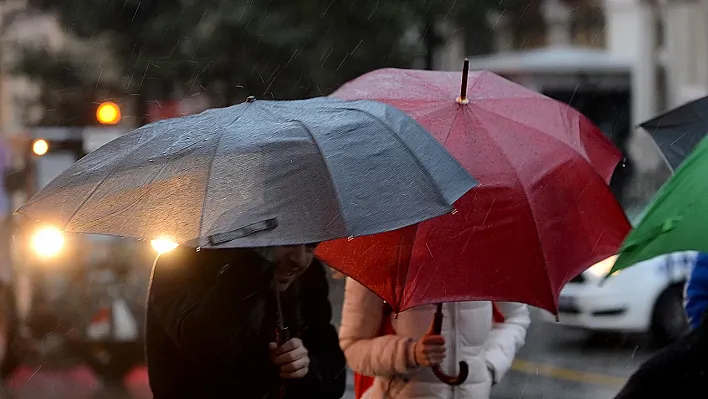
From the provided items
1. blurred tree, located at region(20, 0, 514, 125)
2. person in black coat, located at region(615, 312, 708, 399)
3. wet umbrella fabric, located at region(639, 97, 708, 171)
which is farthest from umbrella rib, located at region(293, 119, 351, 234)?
blurred tree, located at region(20, 0, 514, 125)

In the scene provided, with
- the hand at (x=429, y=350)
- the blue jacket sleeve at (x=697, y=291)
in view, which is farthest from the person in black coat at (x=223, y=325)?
the blue jacket sleeve at (x=697, y=291)

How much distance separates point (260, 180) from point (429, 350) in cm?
129

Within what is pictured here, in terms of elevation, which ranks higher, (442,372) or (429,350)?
(429,350)

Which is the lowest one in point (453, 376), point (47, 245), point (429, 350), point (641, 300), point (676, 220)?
point (641, 300)

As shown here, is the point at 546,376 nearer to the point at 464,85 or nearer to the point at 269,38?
the point at 269,38

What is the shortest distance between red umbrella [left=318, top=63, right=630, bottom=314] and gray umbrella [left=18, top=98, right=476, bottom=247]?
1.56 feet

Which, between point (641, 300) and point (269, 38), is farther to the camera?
point (269, 38)

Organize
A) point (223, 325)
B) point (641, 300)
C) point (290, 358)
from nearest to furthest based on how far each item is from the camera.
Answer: point (223, 325), point (290, 358), point (641, 300)

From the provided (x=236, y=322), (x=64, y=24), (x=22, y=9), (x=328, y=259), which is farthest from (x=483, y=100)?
(x=22, y=9)

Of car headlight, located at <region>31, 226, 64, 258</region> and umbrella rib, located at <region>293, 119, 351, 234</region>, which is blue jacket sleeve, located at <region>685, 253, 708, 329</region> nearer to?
umbrella rib, located at <region>293, 119, 351, 234</region>

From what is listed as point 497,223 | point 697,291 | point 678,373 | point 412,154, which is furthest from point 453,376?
point 678,373

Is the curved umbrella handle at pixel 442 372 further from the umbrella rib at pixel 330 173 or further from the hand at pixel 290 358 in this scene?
the umbrella rib at pixel 330 173

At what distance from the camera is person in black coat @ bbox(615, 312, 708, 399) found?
253 centimetres

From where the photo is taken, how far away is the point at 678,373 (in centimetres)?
254
